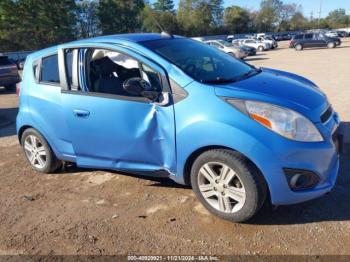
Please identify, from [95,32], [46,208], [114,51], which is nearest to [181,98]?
[114,51]

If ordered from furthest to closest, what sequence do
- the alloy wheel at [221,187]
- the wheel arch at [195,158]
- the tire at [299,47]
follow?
the tire at [299,47]
the alloy wheel at [221,187]
the wheel arch at [195,158]

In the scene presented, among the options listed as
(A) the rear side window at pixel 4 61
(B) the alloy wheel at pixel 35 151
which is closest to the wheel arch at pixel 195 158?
(B) the alloy wheel at pixel 35 151

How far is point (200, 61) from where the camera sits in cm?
418

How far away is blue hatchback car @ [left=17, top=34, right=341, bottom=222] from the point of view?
327 centimetres

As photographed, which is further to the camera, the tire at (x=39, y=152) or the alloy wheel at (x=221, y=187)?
the tire at (x=39, y=152)

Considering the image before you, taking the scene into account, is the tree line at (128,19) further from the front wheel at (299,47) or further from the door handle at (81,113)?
the door handle at (81,113)

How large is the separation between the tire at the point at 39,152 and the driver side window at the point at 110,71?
125cm

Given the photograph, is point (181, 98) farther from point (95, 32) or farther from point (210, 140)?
point (95, 32)

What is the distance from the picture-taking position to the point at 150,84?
390 centimetres

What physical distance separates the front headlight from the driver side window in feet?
4.15

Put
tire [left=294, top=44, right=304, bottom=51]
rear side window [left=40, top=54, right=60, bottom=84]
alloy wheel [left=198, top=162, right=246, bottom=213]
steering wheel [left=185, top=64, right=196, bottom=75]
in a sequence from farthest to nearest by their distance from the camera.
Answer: tire [left=294, top=44, right=304, bottom=51], rear side window [left=40, top=54, right=60, bottom=84], steering wheel [left=185, top=64, right=196, bottom=75], alloy wheel [left=198, top=162, right=246, bottom=213]

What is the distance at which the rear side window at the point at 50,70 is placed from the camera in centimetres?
466

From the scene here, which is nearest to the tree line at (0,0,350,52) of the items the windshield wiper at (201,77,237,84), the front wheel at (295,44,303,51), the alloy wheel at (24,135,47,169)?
the front wheel at (295,44,303,51)

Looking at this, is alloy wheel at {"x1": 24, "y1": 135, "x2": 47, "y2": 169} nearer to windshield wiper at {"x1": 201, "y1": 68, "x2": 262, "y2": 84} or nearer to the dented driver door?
the dented driver door
